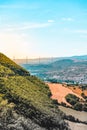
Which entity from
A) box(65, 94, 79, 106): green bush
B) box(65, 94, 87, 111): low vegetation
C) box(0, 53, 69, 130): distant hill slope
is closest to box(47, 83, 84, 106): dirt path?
box(65, 94, 79, 106): green bush

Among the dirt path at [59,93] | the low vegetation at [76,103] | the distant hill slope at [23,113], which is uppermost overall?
the distant hill slope at [23,113]

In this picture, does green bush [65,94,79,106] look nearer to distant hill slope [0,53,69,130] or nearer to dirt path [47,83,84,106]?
dirt path [47,83,84,106]

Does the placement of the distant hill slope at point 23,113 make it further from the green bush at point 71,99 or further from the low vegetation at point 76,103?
the green bush at point 71,99

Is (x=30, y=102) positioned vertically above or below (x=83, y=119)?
above

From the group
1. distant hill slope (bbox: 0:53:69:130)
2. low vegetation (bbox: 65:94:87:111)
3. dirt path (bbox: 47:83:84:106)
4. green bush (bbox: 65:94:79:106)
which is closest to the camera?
distant hill slope (bbox: 0:53:69:130)

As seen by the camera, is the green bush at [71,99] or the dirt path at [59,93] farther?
the dirt path at [59,93]

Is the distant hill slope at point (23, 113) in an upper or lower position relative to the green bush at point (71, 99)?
upper

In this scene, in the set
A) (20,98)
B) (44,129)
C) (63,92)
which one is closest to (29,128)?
(44,129)

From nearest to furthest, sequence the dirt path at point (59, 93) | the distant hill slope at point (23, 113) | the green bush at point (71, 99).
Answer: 1. the distant hill slope at point (23, 113)
2. the green bush at point (71, 99)
3. the dirt path at point (59, 93)

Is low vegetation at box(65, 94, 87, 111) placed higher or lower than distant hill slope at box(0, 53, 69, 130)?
lower

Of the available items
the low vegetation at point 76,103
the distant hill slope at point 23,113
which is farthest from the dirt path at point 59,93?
the distant hill slope at point 23,113

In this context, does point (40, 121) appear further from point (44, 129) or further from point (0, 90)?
point (0, 90)
